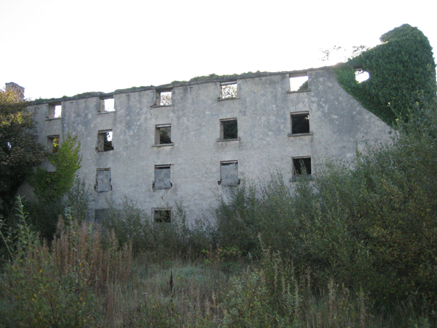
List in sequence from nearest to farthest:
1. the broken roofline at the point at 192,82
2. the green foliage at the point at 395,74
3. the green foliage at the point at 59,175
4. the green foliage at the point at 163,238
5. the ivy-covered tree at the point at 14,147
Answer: the green foliage at the point at 163,238 → the green foliage at the point at 395,74 → the broken roofline at the point at 192,82 → the ivy-covered tree at the point at 14,147 → the green foliage at the point at 59,175

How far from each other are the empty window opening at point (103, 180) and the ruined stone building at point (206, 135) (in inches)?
2.5

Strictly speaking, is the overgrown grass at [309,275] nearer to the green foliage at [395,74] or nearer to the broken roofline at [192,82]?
the green foliage at [395,74]

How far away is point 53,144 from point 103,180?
16.2 ft

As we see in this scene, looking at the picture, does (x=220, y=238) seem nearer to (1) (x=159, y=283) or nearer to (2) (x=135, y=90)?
(1) (x=159, y=283)

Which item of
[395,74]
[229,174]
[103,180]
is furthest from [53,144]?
[395,74]

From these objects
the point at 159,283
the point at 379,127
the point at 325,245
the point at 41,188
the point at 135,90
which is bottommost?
the point at 159,283

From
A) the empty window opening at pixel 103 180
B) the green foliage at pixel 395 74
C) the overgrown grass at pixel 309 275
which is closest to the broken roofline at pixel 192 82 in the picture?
the green foliage at pixel 395 74

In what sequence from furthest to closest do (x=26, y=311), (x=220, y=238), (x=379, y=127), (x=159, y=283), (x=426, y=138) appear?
1. (x=379, y=127)
2. (x=220, y=238)
3. (x=159, y=283)
4. (x=426, y=138)
5. (x=26, y=311)

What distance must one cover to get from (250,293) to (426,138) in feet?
15.2

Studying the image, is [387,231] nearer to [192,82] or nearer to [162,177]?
[162,177]

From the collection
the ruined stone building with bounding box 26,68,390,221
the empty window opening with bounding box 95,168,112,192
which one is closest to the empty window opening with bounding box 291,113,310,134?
the ruined stone building with bounding box 26,68,390,221

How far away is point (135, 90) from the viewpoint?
2120 cm

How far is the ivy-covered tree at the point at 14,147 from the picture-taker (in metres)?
19.5

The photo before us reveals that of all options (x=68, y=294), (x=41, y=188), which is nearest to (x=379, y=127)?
(x=68, y=294)
